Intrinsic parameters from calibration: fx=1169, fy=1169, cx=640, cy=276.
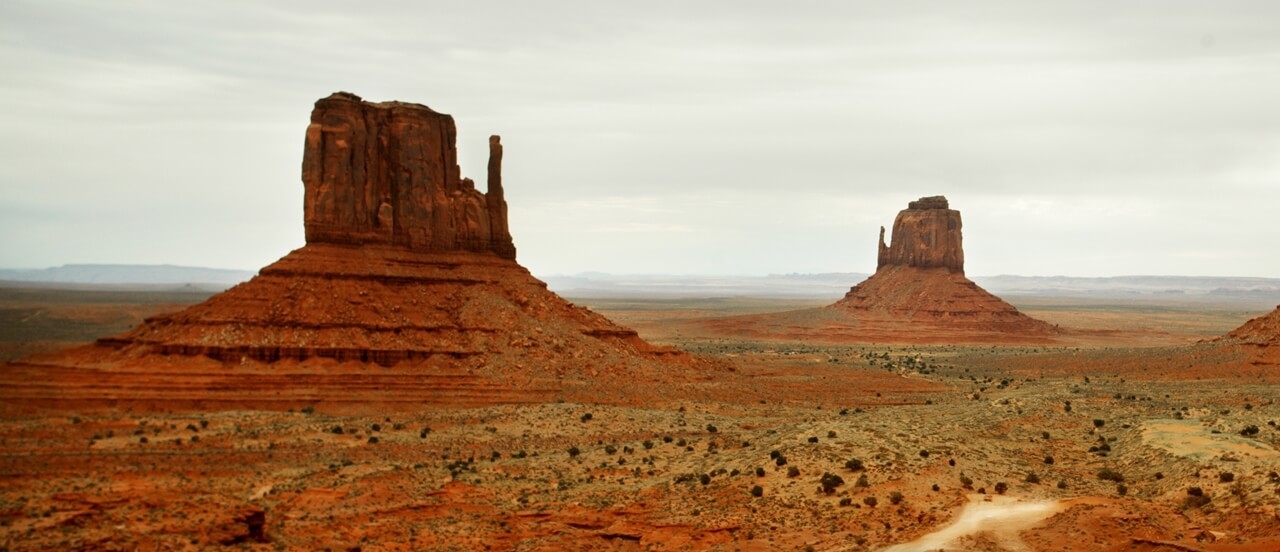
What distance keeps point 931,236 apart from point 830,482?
113 meters

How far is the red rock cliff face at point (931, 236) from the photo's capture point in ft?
464

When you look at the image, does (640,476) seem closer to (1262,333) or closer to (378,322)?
(378,322)

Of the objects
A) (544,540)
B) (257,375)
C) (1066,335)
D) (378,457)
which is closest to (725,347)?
(1066,335)

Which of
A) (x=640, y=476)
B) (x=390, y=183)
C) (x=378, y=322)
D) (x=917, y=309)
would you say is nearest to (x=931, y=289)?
(x=917, y=309)

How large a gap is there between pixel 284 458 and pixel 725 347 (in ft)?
237

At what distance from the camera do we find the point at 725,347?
11100 cm

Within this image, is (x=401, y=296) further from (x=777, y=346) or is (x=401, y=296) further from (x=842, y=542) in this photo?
(x=777, y=346)

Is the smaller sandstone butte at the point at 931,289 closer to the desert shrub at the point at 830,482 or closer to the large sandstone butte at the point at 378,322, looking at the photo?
the large sandstone butte at the point at 378,322

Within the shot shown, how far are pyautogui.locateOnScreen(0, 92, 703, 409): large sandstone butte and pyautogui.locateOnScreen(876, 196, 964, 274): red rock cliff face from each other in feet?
258

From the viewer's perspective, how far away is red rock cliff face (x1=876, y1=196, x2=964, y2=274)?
142 m

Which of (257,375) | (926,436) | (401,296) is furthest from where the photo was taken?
(401,296)

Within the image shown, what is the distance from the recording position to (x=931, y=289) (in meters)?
138

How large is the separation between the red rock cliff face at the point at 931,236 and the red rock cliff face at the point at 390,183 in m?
83.8

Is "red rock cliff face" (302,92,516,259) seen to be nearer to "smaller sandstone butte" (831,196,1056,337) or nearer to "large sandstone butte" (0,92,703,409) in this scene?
"large sandstone butte" (0,92,703,409)
